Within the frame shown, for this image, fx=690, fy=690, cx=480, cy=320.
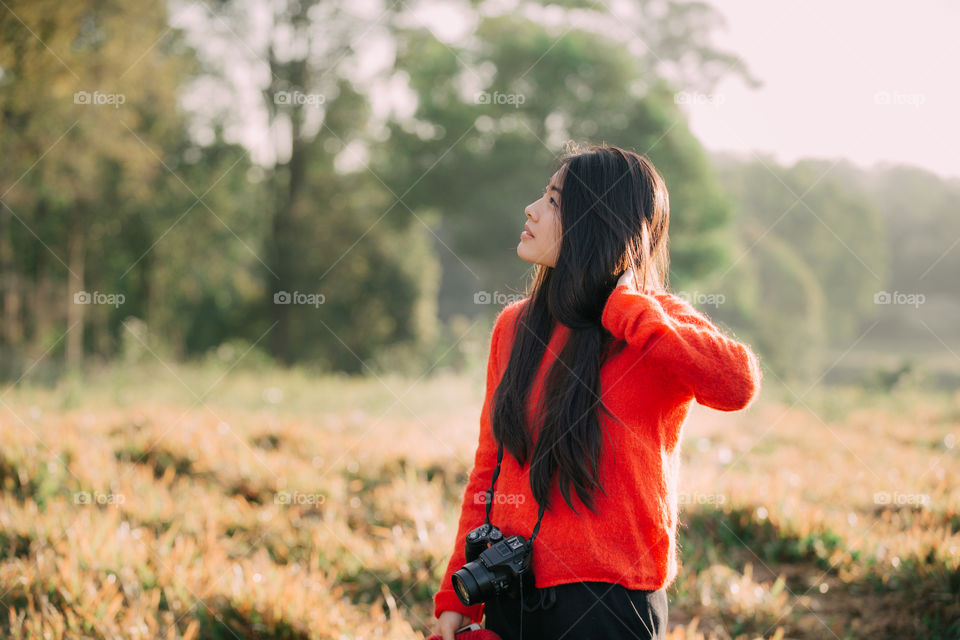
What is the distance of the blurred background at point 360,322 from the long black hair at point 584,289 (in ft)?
3.19

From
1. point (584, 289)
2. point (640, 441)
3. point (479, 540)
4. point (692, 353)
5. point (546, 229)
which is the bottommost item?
point (479, 540)

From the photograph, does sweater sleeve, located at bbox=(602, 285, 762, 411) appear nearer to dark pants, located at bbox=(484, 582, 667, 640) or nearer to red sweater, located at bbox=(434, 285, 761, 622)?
red sweater, located at bbox=(434, 285, 761, 622)

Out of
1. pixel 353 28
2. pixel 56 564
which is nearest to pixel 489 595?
pixel 56 564

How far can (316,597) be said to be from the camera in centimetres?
299

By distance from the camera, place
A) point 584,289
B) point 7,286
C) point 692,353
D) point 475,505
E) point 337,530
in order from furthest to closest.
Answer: point 7,286 → point 337,530 → point 475,505 → point 584,289 → point 692,353

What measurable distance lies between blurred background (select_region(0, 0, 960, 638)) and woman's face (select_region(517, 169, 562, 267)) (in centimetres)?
91

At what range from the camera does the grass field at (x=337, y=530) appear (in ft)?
9.82

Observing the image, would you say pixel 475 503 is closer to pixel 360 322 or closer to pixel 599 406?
pixel 599 406

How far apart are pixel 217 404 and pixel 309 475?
334 centimetres

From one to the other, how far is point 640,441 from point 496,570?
0.49 meters

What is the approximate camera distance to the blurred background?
338 centimetres

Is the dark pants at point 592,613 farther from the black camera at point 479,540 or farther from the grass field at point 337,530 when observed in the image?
the grass field at point 337,530

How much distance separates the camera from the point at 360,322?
54.3 feet

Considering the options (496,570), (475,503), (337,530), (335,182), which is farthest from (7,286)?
(496,570)
